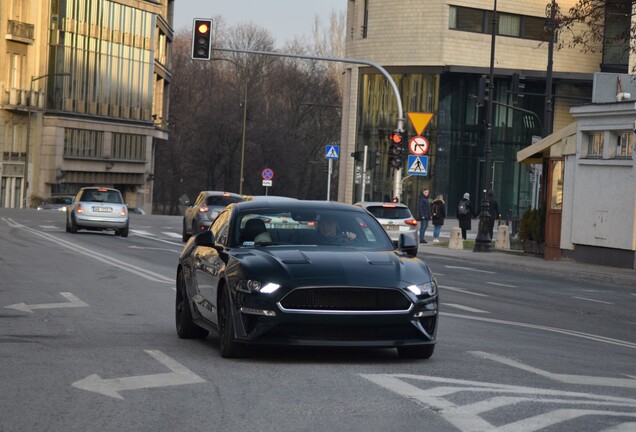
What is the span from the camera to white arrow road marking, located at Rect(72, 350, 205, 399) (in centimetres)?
943

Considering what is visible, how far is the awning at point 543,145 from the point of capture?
37406mm

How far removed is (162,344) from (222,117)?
10213 cm

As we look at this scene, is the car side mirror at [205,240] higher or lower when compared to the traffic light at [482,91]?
lower

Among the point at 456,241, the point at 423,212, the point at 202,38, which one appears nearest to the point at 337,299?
the point at 202,38

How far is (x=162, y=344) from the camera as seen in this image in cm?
1248

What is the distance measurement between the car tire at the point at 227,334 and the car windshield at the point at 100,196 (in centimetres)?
3094

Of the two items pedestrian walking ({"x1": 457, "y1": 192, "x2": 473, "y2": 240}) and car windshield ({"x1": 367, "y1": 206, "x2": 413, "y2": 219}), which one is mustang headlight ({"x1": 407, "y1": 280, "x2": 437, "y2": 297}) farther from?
pedestrian walking ({"x1": 457, "y1": 192, "x2": 473, "y2": 240})

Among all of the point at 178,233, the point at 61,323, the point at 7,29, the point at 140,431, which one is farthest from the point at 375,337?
the point at 7,29

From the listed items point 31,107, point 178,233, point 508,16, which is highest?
point 508,16

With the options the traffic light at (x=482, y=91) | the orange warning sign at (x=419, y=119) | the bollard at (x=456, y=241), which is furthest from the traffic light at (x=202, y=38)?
the traffic light at (x=482, y=91)

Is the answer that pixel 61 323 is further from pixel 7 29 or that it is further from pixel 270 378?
pixel 7 29

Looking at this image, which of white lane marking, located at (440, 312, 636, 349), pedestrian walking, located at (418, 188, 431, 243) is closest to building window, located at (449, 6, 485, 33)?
pedestrian walking, located at (418, 188, 431, 243)

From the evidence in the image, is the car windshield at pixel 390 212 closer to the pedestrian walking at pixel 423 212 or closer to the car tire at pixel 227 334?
the pedestrian walking at pixel 423 212

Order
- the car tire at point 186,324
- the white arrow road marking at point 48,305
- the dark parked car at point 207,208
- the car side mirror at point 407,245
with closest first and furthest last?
the car side mirror at point 407,245 → the car tire at point 186,324 → the white arrow road marking at point 48,305 → the dark parked car at point 207,208
